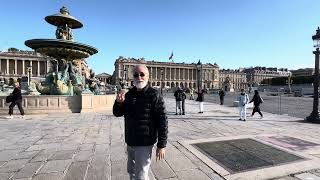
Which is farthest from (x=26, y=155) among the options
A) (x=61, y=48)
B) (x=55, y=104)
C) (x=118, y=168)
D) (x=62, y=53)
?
(x=62, y=53)

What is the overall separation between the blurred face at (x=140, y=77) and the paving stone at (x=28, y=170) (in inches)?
106

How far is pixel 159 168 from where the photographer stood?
4.97m

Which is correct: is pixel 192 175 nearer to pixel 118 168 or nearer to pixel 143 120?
pixel 118 168

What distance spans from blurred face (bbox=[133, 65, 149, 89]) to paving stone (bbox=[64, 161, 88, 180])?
7.05 ft

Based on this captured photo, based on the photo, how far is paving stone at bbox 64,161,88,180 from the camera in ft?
14.8

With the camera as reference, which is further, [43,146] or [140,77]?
[43,146]

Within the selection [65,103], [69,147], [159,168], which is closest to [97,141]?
[69,147]

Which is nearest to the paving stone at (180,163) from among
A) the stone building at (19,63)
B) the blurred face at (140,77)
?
the blurred face at (140,77)

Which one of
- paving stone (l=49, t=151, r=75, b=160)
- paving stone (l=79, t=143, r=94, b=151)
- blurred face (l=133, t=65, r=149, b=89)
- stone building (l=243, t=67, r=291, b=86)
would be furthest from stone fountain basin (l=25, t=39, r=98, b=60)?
stone building (l=243, t=67, r=291, b=86)

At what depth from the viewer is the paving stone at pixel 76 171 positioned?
4.50 meters

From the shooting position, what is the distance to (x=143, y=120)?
10.9 ft

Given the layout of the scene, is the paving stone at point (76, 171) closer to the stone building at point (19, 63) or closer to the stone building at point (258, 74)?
the stone building at point (19, 63)

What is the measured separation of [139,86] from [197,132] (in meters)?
5.84

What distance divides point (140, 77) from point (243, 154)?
11.9 ft
